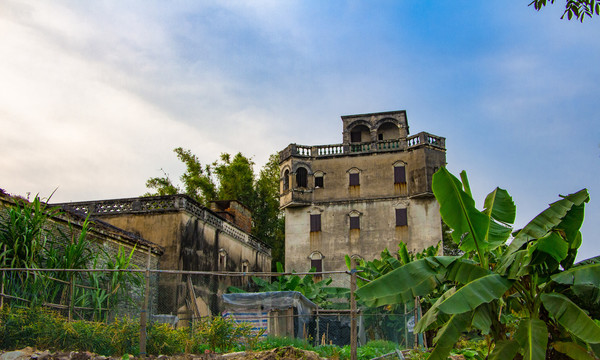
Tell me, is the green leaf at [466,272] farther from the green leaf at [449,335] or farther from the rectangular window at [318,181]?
the rectangular window at [318,181]

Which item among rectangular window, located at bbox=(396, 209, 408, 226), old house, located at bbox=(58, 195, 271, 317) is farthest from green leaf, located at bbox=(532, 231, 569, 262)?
rectangular window, located at bbox=(396, 209, 408, 226)

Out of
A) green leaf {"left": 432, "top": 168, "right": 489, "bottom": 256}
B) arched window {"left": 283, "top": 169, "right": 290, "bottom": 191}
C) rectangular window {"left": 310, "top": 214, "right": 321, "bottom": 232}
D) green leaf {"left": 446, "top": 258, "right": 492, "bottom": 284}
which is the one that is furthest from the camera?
arched window {"left": 283, "top": 169, "right": 290, "bottom": 191}

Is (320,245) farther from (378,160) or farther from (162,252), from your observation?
(162,252)

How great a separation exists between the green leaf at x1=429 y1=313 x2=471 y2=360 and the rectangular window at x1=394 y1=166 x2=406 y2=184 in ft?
81.6

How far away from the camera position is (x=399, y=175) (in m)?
33.2

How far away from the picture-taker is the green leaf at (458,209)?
8875 mm

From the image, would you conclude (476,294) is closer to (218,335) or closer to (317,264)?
(218,335)

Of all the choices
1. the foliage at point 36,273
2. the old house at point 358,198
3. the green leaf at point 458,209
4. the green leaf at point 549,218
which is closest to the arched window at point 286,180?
the old house at point 358,198

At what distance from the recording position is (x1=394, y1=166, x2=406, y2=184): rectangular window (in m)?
33.1

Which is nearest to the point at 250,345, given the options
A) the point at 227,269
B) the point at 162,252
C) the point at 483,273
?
the point at 483,273

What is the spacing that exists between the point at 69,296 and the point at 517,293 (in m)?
8.91

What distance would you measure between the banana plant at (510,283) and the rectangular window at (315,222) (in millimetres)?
24179

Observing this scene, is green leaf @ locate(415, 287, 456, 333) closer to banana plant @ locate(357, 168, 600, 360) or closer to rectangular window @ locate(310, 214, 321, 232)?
banana plant @ locate(357, 168, 600, 360)

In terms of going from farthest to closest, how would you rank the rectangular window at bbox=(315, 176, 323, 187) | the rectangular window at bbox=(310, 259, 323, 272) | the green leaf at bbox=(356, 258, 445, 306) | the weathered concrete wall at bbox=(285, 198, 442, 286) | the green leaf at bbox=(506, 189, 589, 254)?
the rectangular window at bbox=(315, 176, 323, 187) → the rectangular window at bbox=(310, 259, 323, 272) → the weathered concrete wall at bbox=(285, 198, 442, 286) → the green leaf at bbox=(506, 189, 589, 254) → the green leaf at bbox=(356, 258, 445, 306)
